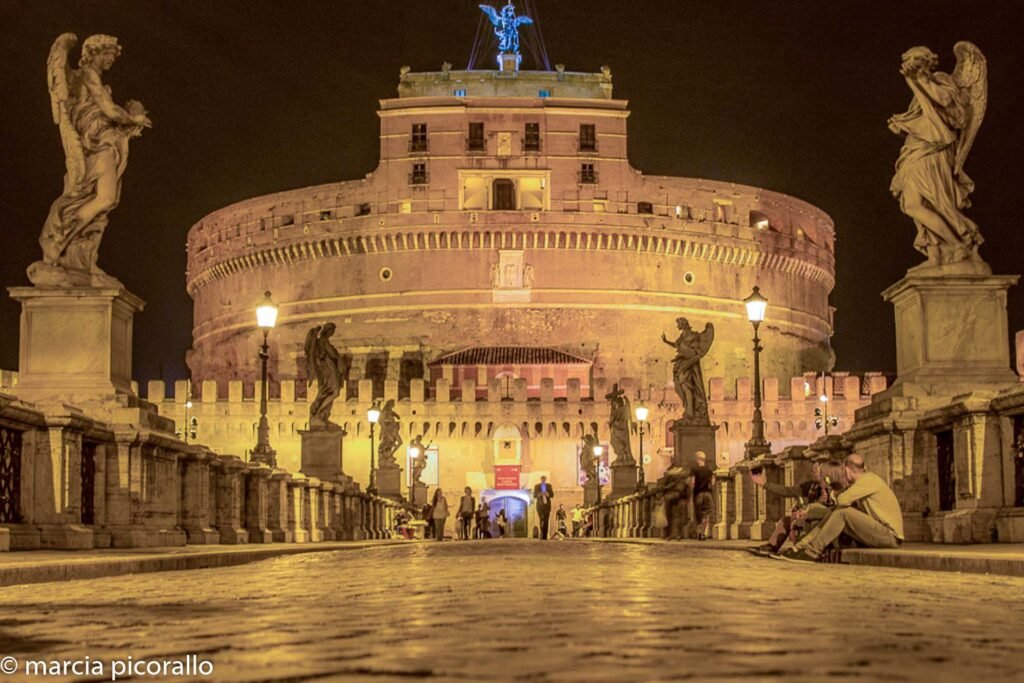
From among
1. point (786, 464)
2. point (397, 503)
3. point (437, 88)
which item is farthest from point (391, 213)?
point (786, 464)

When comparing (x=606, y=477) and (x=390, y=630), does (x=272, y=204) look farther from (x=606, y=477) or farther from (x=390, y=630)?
(x=390, y=630)

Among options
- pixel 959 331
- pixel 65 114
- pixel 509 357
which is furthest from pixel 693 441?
pixel 509 357

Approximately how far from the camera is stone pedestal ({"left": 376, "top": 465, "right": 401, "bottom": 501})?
43938 mm

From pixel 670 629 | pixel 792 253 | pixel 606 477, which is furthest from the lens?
pixel 792 253

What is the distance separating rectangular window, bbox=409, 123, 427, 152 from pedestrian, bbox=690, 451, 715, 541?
183 feet

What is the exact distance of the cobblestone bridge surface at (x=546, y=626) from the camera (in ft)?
11.2

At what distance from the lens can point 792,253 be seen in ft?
256

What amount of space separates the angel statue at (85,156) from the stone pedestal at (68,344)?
0.20 metres

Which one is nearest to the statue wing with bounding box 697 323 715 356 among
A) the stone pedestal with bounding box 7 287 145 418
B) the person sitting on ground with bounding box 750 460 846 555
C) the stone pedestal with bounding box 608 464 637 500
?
the person sitting on ground with bounding box 750 460 846 555

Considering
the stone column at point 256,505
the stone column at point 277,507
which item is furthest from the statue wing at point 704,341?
the stone column at point 256,505

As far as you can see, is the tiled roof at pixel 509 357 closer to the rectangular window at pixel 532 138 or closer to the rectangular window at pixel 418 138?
the rectangular window at pixel 532 138

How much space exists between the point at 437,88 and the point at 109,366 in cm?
6540

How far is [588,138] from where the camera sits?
73438 millimetres

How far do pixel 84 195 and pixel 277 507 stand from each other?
763 centimetres
